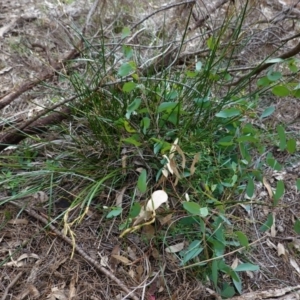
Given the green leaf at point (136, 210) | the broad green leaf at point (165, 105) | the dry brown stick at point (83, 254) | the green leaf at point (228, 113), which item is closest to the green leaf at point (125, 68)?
the broad green leaf at point (165, 105)

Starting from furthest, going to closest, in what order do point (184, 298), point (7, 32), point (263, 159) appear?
point (7, 32)
point (263, 159)
point (184, 298)

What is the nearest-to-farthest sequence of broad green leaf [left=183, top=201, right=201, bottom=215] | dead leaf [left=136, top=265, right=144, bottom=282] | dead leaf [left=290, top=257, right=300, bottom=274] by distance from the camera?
1. broad green leaf [left=183, top=201, right=201, bottom=215]
2. dead leaf [left=136, top=265, right=144, bottom=282]
3. dead leaf [left=290, top=257, right=300, bottom=274]

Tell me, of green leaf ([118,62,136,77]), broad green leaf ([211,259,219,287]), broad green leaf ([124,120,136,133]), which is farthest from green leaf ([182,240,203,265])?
green leaf ([118,62,136,77])

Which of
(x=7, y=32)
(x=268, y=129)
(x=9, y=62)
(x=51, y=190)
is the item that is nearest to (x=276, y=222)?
(x=268, y=129)

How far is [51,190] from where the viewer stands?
1.47 metres

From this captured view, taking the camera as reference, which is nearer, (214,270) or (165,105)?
(214,270)

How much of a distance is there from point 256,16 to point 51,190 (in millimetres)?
1705

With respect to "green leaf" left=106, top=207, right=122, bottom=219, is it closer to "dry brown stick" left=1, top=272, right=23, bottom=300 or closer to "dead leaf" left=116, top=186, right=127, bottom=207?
"dead leaf" left=116, top=186, right=127, bottom=207

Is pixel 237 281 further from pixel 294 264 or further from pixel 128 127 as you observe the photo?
pixel 128 127

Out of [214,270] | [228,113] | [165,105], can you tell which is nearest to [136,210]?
[214,270]

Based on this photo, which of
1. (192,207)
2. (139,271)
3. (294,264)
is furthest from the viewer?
(294,264)

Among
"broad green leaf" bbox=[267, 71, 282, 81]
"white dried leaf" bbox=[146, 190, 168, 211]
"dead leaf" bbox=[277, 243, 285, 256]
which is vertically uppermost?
"broad green leaf" bbox=[267, 71, 282, 81]

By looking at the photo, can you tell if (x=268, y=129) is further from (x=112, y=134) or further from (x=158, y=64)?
(x=112, y=134)

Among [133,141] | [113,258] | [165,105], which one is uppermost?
[165,105]
